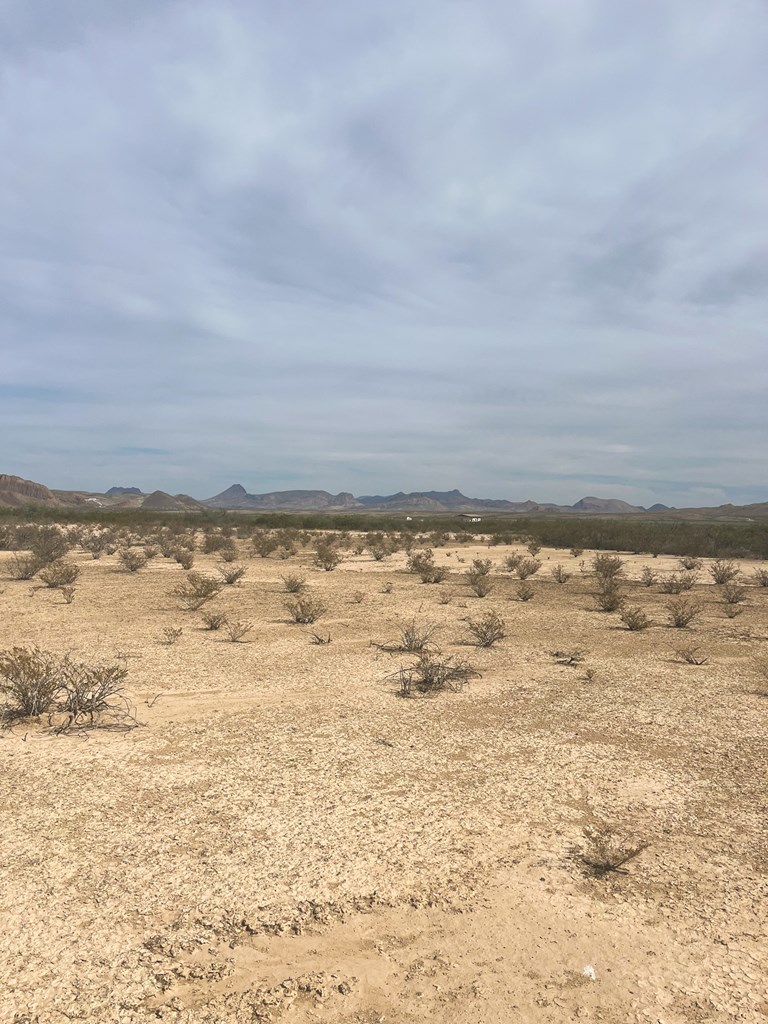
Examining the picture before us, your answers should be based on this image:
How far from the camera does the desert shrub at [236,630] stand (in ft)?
37.4

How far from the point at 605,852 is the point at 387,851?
1530 millimetres

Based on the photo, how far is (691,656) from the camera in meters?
10.3

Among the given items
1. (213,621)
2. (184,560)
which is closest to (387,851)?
(213,621)

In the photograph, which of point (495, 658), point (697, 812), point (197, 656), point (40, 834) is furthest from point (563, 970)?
point (197, 656)

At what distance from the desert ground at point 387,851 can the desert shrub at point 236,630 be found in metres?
2.06

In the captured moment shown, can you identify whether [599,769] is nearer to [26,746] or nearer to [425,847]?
[425,847]

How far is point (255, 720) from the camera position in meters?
7.10

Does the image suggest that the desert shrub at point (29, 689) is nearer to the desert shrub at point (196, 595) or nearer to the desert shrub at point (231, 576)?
the desert shrub at point (196, 595)

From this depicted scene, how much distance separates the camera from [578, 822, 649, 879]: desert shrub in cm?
427

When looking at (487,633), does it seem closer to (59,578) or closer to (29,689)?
(29,689)

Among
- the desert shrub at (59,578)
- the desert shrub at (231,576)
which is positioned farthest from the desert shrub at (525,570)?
the desert shrub at (59,578)

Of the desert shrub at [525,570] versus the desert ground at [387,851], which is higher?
the desert shrub at [525,570]

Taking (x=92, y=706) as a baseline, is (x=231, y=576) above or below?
above

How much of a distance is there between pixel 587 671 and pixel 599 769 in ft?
10.9
